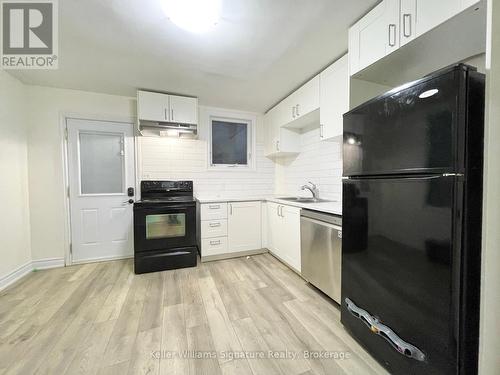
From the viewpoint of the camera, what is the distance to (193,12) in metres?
1.38

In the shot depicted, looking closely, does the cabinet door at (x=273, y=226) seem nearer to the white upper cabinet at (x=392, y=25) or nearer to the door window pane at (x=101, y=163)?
the white upper cabinet at (x=392, y=25)

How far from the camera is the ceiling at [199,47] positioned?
147 cm

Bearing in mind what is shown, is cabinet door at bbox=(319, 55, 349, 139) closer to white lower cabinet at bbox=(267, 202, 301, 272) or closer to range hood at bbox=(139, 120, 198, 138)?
white lower cabinet at bbox=(267, 202, 301, 272)

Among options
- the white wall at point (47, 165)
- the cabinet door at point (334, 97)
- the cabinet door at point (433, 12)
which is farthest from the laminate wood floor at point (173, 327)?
the cabinet door at point (433, 12)

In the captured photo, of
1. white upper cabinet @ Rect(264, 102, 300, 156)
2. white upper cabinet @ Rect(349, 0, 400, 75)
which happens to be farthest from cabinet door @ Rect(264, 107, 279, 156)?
white upper cabinet @ Rect(349, 0, 400, 75)

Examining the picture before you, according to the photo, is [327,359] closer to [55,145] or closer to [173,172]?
[173,172]

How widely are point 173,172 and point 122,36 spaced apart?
1.85 meters

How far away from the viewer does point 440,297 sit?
91 centimetres

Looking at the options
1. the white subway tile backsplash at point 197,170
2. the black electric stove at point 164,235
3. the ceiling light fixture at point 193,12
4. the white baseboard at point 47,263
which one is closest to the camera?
the ceiling light fixture at point 193,12

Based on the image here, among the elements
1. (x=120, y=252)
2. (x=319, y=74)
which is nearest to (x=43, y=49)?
(x=120, y=252)

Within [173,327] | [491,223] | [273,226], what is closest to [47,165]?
[173,327]

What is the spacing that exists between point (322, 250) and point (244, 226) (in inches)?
54.3

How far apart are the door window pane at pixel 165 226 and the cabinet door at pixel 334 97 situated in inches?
82.1

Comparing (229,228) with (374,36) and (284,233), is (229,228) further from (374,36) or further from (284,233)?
(374,36)
